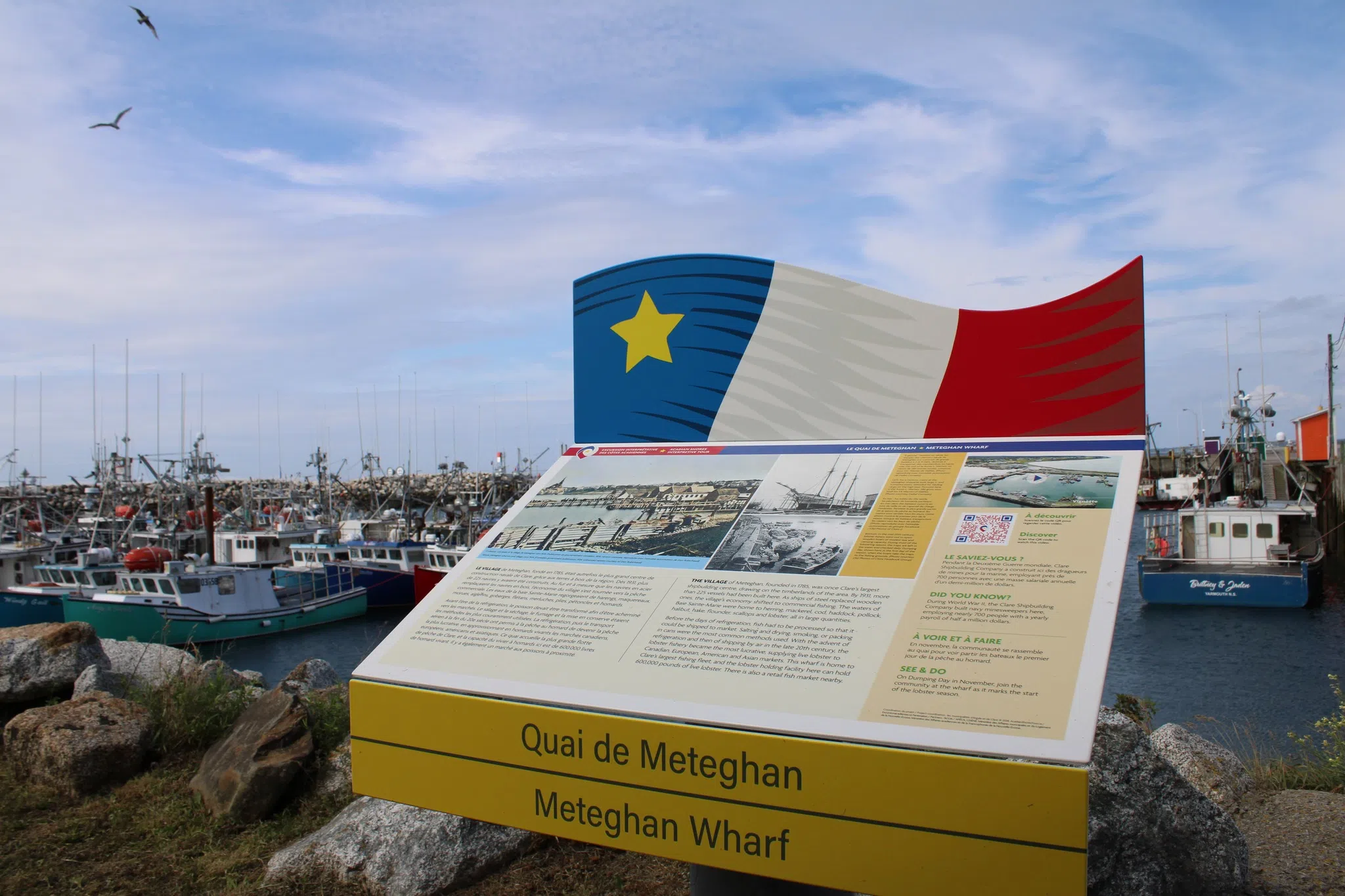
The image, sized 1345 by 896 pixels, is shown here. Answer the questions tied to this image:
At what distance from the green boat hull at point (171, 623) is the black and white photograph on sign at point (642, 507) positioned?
22192 millimetres

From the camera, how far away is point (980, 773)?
242 cm

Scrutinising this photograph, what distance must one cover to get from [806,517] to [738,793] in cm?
108

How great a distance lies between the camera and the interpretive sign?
99.0 inches

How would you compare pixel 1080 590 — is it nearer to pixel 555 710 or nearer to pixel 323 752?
pixel 555 710

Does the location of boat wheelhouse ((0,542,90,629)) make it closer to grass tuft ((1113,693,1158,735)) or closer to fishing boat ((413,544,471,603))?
fishing boat ((413,544,471,603))

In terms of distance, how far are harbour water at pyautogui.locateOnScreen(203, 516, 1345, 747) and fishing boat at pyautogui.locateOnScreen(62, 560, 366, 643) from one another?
1.75ft

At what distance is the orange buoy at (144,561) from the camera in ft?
85.6

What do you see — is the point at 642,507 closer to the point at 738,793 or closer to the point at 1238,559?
the point at 738,793

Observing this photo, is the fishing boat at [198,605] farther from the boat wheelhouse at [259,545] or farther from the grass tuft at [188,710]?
the grass tuft at [188,710]

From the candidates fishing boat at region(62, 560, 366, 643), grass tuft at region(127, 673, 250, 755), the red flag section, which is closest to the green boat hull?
fishing boat at region(62, 560, 366, 643)

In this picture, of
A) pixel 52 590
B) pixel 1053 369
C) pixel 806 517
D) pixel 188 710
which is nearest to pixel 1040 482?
pixel 1053 369

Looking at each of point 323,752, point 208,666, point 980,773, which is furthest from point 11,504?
point 980,773

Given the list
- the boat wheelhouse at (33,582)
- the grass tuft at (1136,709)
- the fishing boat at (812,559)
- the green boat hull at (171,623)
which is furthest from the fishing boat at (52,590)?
the fishing boat at (812,559)

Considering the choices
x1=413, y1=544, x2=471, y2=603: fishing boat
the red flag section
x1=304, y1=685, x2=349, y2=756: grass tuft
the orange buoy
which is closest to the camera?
the red flag section
